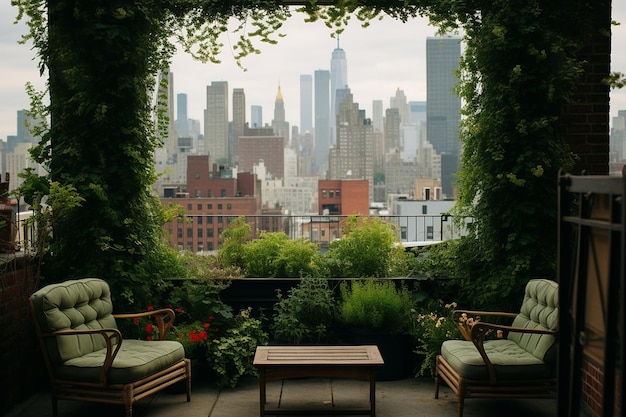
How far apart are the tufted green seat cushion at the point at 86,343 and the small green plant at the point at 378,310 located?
151cm

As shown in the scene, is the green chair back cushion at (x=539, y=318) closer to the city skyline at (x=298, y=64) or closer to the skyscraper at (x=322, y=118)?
the city skyline at (x=298, y=64)

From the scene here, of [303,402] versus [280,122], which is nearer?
[303,402]

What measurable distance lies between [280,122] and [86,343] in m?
8.99

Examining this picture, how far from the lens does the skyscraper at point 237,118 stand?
11273 millimetres

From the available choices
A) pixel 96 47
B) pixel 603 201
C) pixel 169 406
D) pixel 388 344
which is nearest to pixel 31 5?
pixel 96 47

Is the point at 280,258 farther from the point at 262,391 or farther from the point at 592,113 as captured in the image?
the point at 592,113

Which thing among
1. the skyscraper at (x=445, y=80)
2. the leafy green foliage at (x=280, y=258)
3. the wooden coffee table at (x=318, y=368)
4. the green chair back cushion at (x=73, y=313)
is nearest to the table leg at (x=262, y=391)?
the wooden coffee table at (x=318, y=368)

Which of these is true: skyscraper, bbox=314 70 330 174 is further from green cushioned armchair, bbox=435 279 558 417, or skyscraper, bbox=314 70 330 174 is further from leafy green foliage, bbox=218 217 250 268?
green cushioned armchair, bbox=435 279 558 417

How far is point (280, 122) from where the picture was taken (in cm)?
1366

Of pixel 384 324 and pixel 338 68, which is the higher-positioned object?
pixel 338 68

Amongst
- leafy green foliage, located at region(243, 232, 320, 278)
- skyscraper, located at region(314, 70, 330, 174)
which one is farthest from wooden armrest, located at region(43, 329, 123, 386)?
skyscraper, located at region(314, 70, 330, 174)

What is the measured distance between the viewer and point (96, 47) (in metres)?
5.95

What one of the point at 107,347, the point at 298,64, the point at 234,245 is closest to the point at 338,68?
the point at 298,64

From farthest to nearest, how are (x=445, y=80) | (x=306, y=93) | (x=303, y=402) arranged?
(x=306, y=93)
(x=445, y=80)
(x=303, y=402)
